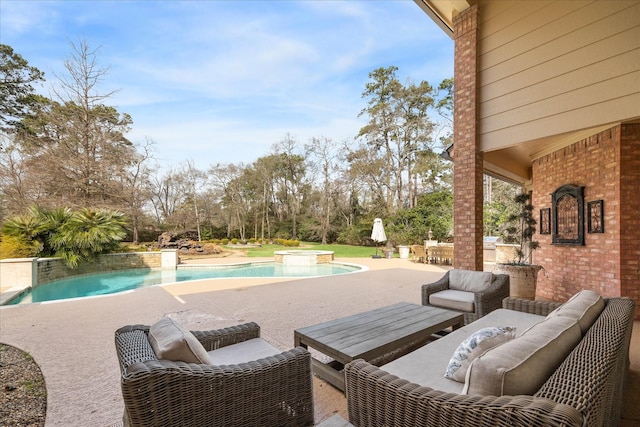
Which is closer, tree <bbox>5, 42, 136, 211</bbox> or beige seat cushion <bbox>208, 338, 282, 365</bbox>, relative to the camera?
beige seat cushion <bbox>208, 338, 282, 365</bbox>

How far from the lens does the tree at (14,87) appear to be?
12.8 m

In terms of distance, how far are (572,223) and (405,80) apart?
15234 millimetres

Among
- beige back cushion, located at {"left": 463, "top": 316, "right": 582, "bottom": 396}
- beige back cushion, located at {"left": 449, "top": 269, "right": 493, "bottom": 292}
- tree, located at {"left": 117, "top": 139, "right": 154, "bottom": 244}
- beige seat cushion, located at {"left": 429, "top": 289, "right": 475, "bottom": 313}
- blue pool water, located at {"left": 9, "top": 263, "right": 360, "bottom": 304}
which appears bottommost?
blue pool water, located at {"left": 9, "top": 263, "right": 360, "bottom": 304}

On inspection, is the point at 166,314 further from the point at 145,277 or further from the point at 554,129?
the point at 554,129

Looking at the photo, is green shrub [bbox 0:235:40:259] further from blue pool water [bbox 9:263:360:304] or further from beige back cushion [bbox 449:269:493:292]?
beige back cushion [bbox 449:269:493:292]

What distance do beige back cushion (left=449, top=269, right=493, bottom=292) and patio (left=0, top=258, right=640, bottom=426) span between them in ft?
4.09

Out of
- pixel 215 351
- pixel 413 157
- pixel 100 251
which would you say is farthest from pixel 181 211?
pixel 215 351

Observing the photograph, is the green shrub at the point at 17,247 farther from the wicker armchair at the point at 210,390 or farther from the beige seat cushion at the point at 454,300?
the beige seat cushion at the point at 454,300

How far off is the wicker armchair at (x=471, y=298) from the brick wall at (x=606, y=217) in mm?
1673

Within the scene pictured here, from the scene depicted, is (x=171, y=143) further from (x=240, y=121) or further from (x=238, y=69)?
(x=238, y=69)

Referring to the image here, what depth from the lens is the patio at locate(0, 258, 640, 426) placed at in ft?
7.48

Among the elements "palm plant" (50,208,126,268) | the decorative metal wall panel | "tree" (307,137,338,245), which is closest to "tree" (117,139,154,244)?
"palm plant" (50,208,126,268)

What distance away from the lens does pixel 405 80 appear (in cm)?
→ 1800

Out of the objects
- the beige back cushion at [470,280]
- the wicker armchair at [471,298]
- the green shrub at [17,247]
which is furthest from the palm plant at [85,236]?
the beige back cushion at [470,280]
